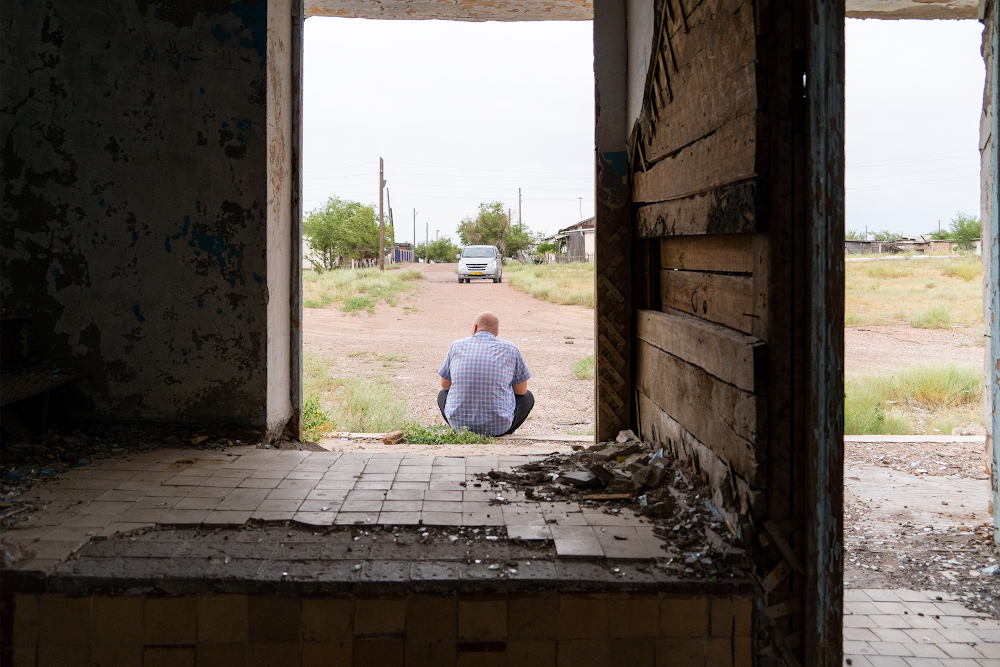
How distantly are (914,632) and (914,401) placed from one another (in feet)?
20.6

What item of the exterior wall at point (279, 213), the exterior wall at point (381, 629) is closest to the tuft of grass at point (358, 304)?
the exterior wall at point (279, 213)

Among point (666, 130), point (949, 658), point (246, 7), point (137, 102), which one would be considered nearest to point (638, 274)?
point (666, 130)

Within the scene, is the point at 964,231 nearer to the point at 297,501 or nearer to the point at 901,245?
the point at 901,245

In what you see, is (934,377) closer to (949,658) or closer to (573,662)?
(949,658)

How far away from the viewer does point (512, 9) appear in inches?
206

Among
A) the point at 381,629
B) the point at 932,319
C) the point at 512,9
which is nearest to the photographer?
the point at 381,629

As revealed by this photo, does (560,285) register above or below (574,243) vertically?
below

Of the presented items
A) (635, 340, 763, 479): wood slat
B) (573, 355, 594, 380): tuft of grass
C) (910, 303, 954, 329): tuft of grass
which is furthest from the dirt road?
(910, 303, 954, 329): tuft of grass

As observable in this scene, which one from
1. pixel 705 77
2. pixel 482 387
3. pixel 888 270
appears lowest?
pixel 482 387

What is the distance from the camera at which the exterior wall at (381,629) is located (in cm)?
232

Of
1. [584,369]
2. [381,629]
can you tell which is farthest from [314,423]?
[584,369]

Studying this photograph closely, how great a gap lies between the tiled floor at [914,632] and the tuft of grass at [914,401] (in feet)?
12.7

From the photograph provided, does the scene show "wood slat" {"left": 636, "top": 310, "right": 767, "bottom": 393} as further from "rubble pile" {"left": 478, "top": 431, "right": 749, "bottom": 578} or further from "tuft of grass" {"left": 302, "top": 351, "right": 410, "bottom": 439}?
"tuft of grass" {"left": 302, "top": 351, "right": 410, "bottom": 439}

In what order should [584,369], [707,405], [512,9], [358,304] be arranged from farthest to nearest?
[358,304] → [584,369] → [512,9] → [707,405]
